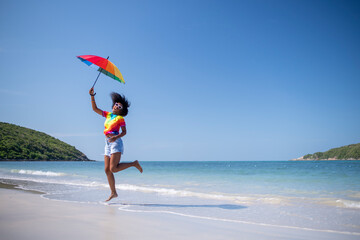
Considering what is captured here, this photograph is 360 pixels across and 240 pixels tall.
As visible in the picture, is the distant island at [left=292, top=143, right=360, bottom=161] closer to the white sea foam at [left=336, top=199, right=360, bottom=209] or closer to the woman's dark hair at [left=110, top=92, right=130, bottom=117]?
the white sea foam at [left=336, top=199, right=360, bottom=209]

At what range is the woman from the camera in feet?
16.6

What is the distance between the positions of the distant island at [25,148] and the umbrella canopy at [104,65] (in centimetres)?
6050

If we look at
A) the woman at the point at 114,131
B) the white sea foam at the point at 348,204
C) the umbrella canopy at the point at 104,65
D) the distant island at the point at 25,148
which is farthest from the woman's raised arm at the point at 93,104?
the distant island at the point at 25,148

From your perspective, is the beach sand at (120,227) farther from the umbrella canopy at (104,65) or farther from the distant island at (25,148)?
the distant island at (25,148)

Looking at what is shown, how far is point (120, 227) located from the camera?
10.6 feet

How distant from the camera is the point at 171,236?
2.94m

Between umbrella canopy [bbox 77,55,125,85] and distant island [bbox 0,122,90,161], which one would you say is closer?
umbrella canopy [bbox 77,55,125,85]

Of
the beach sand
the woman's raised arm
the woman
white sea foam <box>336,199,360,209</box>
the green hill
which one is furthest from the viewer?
the green hill

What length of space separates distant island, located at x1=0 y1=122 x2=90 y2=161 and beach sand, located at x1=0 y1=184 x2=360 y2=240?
202ft

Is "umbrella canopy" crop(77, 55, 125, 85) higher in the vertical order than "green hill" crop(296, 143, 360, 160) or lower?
higher

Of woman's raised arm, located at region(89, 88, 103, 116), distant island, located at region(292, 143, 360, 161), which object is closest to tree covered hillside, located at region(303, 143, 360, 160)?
distant island, located at region(292, 143, 360, 161)

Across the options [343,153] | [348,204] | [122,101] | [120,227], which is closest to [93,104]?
[122,101]

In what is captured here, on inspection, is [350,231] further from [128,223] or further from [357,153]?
[357,153]

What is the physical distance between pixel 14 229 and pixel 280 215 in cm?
410
